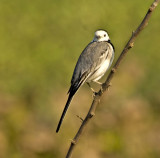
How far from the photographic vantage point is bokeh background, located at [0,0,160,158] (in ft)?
14.9

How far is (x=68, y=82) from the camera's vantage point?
27.6 ft

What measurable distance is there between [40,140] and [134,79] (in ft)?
9.28

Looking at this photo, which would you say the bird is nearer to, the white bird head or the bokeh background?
the white bird head

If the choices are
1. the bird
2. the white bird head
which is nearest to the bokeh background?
the bird

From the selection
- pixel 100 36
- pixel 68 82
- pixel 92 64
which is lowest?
pixel 68 82

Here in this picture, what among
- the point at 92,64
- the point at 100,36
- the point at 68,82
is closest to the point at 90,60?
the point at 92,64

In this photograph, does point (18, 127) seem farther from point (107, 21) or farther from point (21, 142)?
point (107, 21)

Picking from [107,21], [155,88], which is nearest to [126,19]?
[107,21]

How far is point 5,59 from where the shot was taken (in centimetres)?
976

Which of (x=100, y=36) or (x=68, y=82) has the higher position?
(x=100, y=36)

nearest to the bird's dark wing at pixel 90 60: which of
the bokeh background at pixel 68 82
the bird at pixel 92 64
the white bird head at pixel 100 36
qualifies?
the bird at pixel 92 64

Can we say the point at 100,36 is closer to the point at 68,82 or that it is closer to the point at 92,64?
the point at 92,64

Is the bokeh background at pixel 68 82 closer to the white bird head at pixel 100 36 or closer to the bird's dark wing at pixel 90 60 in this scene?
the bird's dark wing at pixel 90 60

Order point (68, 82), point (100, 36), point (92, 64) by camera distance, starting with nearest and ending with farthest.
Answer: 1. point (92, 64)
2. point (100, 36)
3. point (68, 82)
